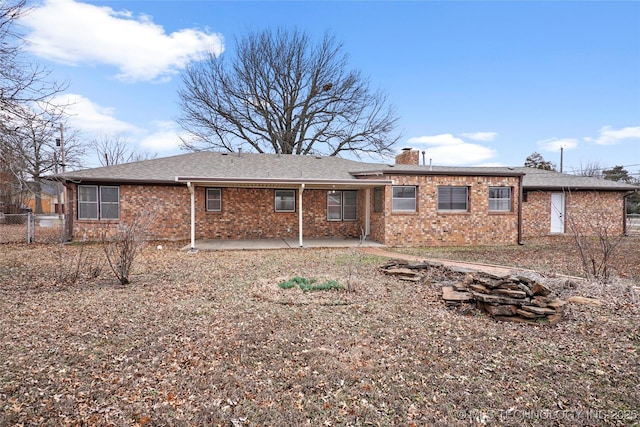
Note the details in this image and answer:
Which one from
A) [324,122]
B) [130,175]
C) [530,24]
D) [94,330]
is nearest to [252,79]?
[324,122]

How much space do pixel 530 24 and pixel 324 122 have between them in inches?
552

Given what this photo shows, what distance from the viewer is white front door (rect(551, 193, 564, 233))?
1587 cm

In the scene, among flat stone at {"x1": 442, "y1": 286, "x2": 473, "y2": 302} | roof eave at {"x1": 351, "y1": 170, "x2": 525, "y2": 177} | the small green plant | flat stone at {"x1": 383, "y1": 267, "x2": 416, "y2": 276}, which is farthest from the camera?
roof eave at {"x1": 351, "y1": 170, "x2": 525, "y2": 177}

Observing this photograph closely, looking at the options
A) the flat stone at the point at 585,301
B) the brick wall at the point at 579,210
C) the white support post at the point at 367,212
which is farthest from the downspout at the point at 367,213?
the flat stone at the point at 585,301

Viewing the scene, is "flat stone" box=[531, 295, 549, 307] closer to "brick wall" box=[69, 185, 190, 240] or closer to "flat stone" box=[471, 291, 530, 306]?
"flat stone" box=[471, 291, 530, 306]

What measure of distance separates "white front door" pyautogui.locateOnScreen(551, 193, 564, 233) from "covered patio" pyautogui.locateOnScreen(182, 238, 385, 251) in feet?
31.6

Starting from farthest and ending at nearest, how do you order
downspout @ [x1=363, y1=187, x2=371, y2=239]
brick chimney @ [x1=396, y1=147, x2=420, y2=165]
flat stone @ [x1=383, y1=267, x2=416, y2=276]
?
1. brick chimney @ [x1=396, y1=147, x2=420, y2=165]
2. downspout @ [x1=363, y1=187, x2=371, y2=239]
3. flat stone @ [x1=383, y1=267, x2=416, y2=276]

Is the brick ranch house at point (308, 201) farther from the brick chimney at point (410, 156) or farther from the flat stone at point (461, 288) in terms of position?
the flat stone at point (461, 288)

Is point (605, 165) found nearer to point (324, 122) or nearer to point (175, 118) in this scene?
point (324, 122)

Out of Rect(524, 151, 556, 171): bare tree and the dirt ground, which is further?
Rect(524, 151, 556, 171): bare tree

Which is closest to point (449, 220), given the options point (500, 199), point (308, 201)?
point (500, 199)

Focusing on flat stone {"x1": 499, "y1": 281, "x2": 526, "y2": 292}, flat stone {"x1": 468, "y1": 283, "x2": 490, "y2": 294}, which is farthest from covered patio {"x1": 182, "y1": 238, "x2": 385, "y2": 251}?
flat stone {"x1": 499, "y1": 281, "x2": 526, "y2": 292}

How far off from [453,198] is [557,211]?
22.8 feet

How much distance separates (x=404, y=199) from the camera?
12664mm
